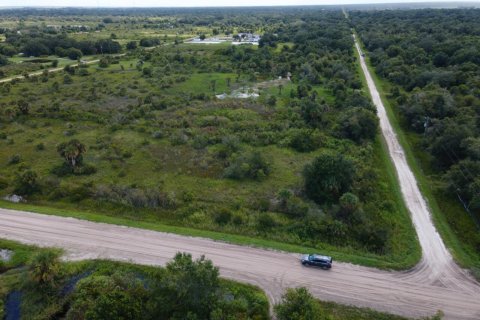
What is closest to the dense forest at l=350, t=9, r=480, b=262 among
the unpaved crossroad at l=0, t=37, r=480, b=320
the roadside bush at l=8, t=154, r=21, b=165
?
the unpaved crossroad at l=0, t=37, r=480, b=320

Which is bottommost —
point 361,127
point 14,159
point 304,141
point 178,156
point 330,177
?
point 14,159

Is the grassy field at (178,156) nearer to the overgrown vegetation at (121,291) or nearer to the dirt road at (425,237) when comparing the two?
the dirt road at (425,237)

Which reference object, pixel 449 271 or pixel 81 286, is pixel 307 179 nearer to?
pixel 449 271

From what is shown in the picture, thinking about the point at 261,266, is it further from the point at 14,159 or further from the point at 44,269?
the point at 14,159

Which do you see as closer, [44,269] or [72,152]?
[44,269]

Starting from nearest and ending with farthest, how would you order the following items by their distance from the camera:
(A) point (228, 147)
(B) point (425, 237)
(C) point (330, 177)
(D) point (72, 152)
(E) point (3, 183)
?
(B) point (425, 237) → (C) point (330, 177) → (E) point (3, 183) → (D) point (72, 152) → (A) point (228, 147)

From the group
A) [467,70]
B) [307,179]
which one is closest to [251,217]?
[307,179]

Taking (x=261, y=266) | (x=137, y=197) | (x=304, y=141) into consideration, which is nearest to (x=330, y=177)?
(x=261, y=266)

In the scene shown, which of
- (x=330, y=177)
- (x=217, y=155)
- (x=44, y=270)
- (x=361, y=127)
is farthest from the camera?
(x=361, y=127)
